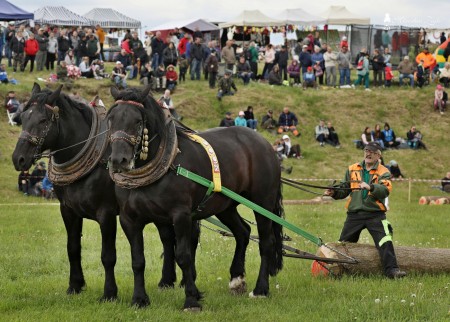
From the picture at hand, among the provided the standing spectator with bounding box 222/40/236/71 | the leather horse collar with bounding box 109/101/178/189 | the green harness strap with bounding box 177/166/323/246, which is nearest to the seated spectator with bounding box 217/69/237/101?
the standing spectator with bounding box 222/40/236/71

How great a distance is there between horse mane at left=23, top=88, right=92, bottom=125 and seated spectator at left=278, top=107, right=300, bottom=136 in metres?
24.9

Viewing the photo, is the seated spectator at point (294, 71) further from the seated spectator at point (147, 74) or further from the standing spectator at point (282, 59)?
the seated spectator at point (147, 74)

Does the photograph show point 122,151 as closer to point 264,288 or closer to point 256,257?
point 264,288

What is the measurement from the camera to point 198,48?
36.8 metres

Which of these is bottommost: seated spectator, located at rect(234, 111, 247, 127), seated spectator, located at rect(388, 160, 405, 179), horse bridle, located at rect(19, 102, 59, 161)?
seated spectator, located at rect(388, 160, 405, 179)

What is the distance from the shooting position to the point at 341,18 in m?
44.1

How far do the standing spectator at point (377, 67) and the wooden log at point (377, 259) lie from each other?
27.7m

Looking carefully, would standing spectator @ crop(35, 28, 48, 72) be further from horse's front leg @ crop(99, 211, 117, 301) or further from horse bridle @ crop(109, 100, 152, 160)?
horse bridle @ crop(109, 100, 152, 160)

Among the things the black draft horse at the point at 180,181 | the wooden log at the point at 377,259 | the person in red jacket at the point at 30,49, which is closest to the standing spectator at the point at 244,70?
the person in red jacket at the point at 30,49

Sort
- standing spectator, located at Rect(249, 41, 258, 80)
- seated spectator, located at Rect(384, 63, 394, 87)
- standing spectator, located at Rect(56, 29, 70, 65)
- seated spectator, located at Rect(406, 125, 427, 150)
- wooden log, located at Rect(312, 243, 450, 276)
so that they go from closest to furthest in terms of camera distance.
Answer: wooden log, located at Rect(312, 243, 450, 276) → seated spectator, located at Rect(406, 125, 427, 150) → standing spectator, located at Rect(56, 29, 70, 65) → standing spectator, located at Rect(249, 41, 258, 80) → seated spectator, located at Rect(384, 63, 394, 87)

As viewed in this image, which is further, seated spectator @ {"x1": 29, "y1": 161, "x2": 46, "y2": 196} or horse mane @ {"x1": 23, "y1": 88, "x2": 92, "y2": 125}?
seated spectator @ {"x1": 29, "y1": 161, "x2": 46, "y2": 196}

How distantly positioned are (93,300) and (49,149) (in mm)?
1845

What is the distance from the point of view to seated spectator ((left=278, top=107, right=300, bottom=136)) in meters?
34.9

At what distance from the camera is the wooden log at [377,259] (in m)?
11.4
